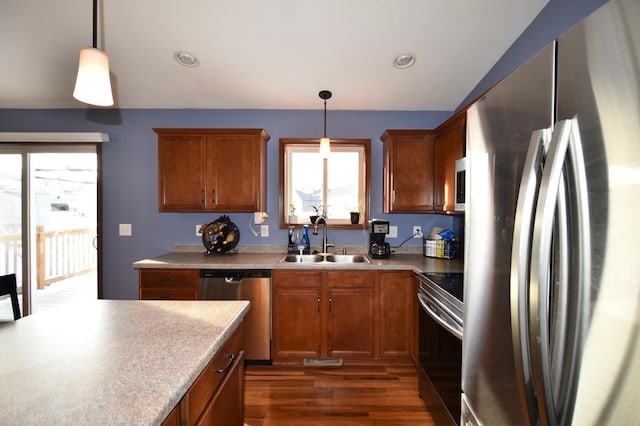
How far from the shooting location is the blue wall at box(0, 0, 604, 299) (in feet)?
9.71

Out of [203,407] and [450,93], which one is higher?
[450,93]

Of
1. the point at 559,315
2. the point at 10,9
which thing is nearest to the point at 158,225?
the point at 10,9

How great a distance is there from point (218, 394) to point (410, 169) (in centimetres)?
236

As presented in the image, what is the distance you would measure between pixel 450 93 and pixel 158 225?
3.34 m

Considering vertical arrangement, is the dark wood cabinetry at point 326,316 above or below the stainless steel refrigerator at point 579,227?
below

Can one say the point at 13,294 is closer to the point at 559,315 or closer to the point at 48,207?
the point at 559,315

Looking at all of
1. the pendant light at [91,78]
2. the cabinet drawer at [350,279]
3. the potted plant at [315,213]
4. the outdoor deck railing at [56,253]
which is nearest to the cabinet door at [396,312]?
the cabinet drawer at [350,279]

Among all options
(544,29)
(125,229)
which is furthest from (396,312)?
(125,229)

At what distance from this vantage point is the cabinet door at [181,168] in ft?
8.62

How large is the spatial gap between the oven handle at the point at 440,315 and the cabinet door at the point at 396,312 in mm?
361

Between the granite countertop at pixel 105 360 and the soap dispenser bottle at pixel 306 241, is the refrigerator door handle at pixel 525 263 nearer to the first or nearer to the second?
the granite countertop at pixel 105 360

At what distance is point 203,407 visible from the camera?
2.88 ft

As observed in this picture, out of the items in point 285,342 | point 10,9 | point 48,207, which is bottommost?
point 285,342

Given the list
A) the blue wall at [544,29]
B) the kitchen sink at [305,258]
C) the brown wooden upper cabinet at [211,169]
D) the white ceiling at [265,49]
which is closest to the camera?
the blue wall at [544,29]
